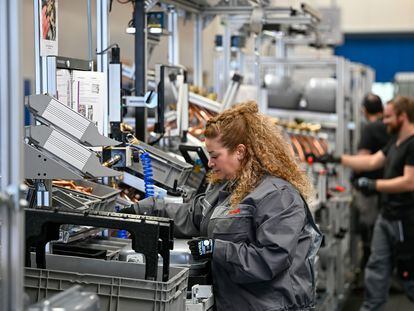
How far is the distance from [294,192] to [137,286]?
0.78 meters

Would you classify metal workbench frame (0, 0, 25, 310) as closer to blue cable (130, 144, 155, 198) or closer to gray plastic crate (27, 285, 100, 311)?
gray plastic crate (27, 285, 100, 311)

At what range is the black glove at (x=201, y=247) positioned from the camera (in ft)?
8.31

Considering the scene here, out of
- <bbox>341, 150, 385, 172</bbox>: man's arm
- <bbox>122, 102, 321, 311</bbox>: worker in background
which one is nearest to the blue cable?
<bbox>122, 102, 321, 311</bbox>: worker in background

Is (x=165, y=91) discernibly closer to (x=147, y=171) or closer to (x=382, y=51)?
(x=147, y=171)

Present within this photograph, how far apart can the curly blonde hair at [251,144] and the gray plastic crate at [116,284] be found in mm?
522

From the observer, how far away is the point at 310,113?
264 inches

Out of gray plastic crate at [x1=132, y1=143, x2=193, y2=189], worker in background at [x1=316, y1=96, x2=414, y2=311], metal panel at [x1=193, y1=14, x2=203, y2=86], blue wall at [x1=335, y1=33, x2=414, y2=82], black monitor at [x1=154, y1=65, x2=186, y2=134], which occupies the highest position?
blue wall at [x1=335, y1=33, x2=414, y2=82]

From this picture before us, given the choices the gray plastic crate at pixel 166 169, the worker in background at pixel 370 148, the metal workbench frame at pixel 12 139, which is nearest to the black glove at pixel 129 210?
the gray plastic crate at pixel 166 169

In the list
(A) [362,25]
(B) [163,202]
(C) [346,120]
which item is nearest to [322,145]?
(C) [346,120]

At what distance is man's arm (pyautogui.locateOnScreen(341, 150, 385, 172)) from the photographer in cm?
572

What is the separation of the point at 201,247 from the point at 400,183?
2.77 meters

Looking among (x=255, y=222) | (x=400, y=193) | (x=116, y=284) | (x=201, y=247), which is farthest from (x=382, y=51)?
(x=116, y=284)

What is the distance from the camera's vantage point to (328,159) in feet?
18.8

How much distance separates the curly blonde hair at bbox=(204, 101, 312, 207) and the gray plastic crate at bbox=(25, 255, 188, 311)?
1.71 ft
